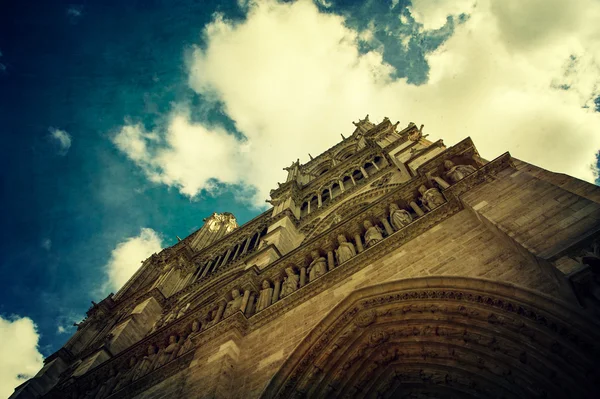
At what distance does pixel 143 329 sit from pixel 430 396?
528 inches

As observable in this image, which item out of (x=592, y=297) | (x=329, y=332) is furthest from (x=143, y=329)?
(x=592, y=297)

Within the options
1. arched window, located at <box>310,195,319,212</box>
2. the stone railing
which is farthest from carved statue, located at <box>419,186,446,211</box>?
arched window, located at <box>310,195,319,212</box>

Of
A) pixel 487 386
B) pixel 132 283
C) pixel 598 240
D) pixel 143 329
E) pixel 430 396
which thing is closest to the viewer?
pixel 598 240

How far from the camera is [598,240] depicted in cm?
483

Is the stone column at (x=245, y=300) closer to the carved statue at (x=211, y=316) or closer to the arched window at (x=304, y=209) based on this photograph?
the carved statue at (x=211, y=316)

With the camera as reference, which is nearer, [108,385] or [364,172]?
[108,385]

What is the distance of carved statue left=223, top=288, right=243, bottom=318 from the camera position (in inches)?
395

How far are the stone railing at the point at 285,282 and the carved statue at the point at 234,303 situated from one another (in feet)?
0.08

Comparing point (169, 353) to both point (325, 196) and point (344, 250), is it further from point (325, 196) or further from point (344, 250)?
point (325, 196)

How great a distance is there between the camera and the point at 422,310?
6.48m

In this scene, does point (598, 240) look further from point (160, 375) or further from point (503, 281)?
point (160, 375)

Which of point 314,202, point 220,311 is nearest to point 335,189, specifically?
point 314,202

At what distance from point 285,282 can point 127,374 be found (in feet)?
16.8

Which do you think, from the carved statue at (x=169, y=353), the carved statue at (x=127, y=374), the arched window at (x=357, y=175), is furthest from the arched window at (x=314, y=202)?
the carved statue at (x=127, y=374)
